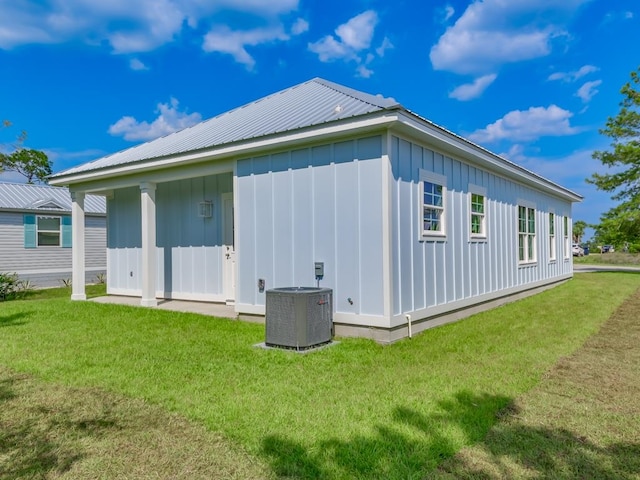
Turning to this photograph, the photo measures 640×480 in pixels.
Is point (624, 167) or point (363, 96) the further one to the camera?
point (624, 167)

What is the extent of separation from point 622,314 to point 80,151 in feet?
91.1

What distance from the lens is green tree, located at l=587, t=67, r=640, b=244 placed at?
17.8 m

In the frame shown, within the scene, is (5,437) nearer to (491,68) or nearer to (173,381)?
(173,381)

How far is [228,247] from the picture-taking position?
8.51 m

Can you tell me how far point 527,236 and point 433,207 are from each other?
568 centimetres

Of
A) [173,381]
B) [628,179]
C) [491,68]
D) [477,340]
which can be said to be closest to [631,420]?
[477,340]

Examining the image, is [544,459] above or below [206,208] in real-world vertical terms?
below

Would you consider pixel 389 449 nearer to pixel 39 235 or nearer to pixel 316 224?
pixel 316 224

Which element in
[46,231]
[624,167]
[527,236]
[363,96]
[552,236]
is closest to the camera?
[363,96]

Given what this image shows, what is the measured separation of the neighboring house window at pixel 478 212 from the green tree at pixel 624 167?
13.4m

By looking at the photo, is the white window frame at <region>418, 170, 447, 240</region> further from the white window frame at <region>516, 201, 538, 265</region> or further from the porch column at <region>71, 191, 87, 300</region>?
the porch column at <region>71, 191, 87, 300</region>

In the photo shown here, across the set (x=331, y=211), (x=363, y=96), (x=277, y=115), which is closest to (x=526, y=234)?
(x=363, y=96)

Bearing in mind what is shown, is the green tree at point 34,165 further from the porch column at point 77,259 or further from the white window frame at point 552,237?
the white window frame at point 552,237

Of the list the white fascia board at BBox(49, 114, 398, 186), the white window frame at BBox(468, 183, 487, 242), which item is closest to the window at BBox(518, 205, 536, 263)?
the white window frame at BBox(468, 183, 487, 242)
